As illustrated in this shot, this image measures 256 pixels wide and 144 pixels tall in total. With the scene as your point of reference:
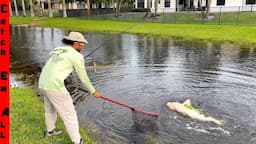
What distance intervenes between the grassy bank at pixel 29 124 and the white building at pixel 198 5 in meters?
35.1

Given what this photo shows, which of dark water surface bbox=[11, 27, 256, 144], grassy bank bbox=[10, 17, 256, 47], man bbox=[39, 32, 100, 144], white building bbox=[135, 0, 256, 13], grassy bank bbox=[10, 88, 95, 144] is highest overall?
white building bbox=[135, 0, 256, 13]


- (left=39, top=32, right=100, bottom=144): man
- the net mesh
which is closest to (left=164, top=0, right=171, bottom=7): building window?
the net mesh

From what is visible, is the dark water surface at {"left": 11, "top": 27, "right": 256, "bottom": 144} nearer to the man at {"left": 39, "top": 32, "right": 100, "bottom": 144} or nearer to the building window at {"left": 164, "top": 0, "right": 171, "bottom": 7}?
the man at {"left": 39, "top": 32, "right": 100, "bottom": 144}

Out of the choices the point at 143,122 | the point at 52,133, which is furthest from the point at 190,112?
the point at 52,133

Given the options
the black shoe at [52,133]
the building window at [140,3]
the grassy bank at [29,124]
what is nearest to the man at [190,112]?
the grassy bank at [29,124]

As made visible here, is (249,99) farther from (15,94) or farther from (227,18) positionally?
(227,18)

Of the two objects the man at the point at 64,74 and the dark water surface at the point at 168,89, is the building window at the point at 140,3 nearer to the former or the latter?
the dark water surface at the point at 168,89

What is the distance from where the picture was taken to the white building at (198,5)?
4275 cm

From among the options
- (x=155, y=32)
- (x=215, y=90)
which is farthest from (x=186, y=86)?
(x=155, y=32)

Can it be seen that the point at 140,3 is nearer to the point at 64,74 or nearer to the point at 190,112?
the point at 190,112

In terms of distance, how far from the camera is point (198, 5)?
156 ft

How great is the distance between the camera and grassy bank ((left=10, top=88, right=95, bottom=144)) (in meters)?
5.81

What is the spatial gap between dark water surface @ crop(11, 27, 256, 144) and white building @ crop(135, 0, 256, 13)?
2502 cm

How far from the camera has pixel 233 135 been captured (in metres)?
6.85
